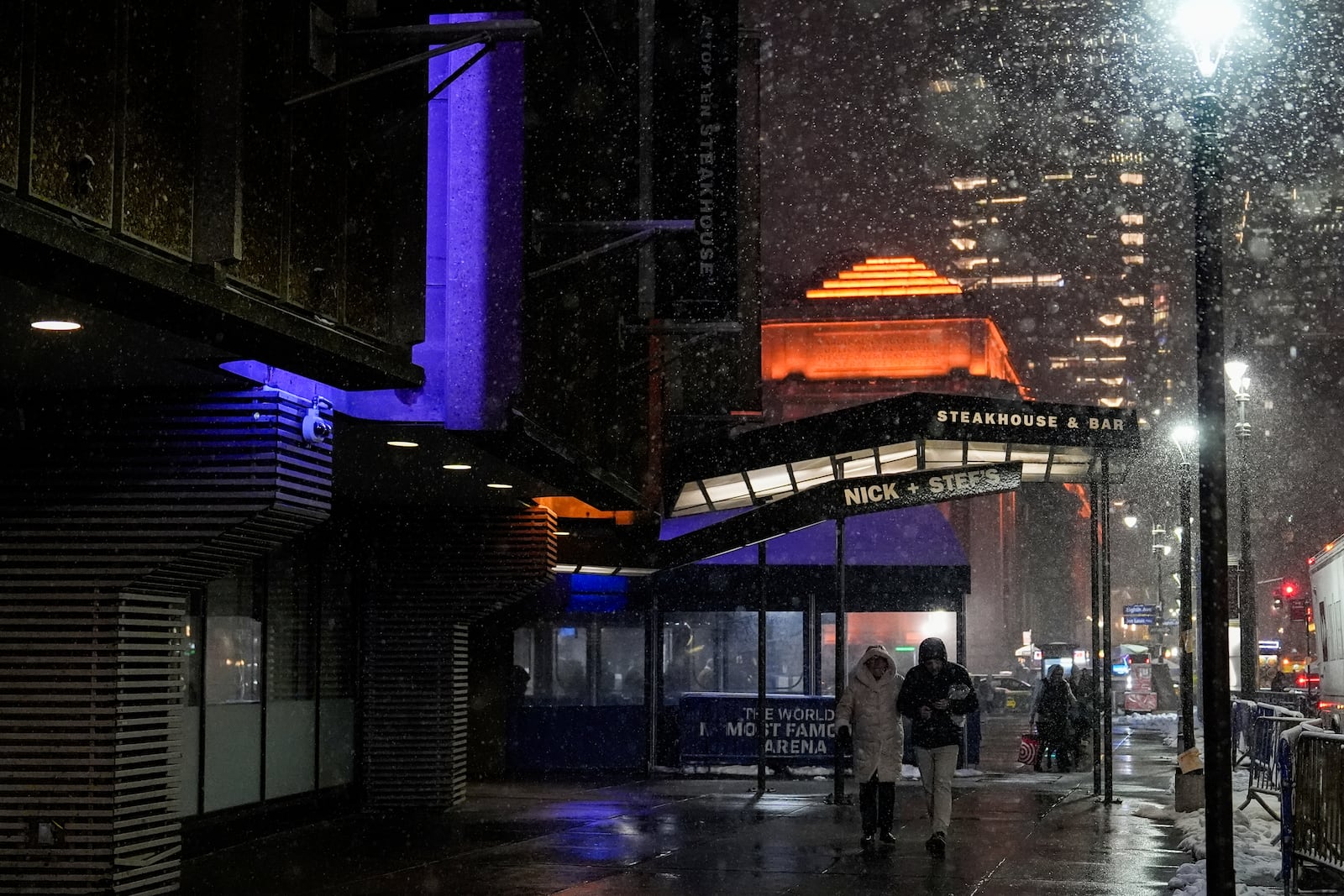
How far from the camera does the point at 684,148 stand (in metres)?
19.7

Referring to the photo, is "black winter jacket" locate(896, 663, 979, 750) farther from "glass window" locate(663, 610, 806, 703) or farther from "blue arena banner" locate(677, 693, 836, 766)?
"glass window" locate(663, 610, 806, 703)

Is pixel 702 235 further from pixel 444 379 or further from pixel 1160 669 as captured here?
pixel 1160 669

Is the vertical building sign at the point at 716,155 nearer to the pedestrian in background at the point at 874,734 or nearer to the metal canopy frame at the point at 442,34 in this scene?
the pedestrian in background at the point at 874,734

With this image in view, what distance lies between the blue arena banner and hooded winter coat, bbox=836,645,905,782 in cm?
754

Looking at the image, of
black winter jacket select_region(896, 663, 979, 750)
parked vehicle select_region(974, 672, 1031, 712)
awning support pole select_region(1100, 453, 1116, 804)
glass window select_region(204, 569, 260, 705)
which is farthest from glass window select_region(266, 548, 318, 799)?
parked vehicle select_region(974, 672, 1031, 712)

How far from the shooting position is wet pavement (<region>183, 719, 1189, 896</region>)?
12.2 meters

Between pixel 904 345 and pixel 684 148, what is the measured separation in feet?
276

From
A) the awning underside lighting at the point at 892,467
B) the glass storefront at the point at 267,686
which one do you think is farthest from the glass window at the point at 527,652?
the glass storefront at the point at 267,686

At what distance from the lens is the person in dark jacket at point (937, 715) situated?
1414 centimetres

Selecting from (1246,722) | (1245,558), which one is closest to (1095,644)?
(1246,722)

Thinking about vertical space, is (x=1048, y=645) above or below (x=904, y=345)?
below

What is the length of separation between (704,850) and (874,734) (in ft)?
6.16

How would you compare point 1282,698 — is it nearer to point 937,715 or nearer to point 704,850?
point 937,715

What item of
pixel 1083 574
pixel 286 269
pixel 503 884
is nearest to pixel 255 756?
pixel 503 884
